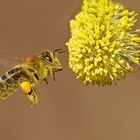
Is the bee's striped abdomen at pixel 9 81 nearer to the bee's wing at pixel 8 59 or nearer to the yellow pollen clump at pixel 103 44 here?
the bee's wing at pixel 8 59

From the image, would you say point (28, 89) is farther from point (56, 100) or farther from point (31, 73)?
point (56, 100)

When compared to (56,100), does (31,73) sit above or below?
below

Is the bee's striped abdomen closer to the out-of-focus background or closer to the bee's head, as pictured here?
the bee's head

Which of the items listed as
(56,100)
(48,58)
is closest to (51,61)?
(48,58)

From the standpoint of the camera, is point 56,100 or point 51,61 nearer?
point 51,61

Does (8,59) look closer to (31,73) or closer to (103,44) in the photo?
(31,73)

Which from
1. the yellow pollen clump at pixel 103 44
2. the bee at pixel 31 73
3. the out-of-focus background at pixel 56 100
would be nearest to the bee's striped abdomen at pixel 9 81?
the bee at pixel 31 73

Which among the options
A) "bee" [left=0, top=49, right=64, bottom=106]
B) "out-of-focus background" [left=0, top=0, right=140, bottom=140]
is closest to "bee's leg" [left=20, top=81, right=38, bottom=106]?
"bee" [left=0, top=49, right=64, bottom=106]

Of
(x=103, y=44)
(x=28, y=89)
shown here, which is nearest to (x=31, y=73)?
(x=28, y=89)
